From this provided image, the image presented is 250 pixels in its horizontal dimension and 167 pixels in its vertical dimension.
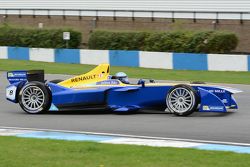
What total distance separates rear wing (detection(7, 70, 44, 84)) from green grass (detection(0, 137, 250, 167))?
455cm

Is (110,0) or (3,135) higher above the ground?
(110,0)

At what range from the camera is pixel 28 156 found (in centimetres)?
768

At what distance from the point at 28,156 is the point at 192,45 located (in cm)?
2154

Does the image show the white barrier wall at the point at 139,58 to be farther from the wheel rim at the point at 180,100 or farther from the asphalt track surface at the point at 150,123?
the wheel rim at the point at 180,100

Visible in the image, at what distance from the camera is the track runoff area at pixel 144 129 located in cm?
922

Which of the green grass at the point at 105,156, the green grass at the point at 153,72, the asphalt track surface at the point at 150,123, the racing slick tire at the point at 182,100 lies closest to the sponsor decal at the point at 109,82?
the asphalt track surface at the point at 150,123

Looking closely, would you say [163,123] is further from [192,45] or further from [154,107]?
[192,45]

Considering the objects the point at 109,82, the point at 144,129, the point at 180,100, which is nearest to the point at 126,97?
the point at 109,82

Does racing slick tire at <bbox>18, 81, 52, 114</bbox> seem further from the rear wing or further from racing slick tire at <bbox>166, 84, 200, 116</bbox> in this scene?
racing slick tire at <bbox>166, 84, 200, 116</bbox>

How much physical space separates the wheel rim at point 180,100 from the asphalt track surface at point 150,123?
0.18m

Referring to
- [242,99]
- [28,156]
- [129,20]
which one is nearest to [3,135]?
[28,156]

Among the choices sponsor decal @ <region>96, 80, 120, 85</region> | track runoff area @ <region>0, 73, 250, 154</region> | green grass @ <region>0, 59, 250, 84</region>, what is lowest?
track runoff area @ <region>0, 73, 250, 154</region>

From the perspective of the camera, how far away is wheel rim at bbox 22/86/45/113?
1283 cm

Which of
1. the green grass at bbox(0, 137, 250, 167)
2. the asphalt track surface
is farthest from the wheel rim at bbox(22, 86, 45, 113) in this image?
the green grass at bbox(0, 137, 250, 167)
